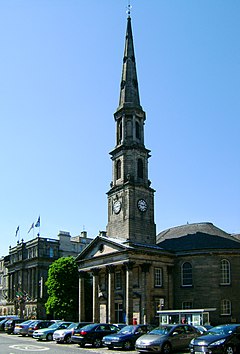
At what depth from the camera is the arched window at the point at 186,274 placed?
52812 millimetres

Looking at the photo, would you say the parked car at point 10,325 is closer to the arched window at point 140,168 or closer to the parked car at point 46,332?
the parked car at point 46,332

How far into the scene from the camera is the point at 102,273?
56438 millimetres

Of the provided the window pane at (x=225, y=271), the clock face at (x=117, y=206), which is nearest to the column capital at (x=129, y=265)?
the clock face at (x=117, y=206)

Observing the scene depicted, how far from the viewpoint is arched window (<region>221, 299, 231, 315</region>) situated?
50.3m

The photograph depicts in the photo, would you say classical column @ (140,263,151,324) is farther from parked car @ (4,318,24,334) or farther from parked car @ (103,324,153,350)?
parked car @ (103,324,153,350)

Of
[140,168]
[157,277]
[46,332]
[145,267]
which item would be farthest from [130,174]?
[46,332]

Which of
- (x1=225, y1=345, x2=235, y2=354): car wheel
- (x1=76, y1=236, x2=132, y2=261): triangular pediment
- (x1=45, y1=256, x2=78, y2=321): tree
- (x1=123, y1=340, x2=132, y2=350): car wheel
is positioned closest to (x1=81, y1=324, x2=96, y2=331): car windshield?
(x1=123, y1=340, x2=132, y2=350): car wheel

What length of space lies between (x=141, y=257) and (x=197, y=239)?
306 inches

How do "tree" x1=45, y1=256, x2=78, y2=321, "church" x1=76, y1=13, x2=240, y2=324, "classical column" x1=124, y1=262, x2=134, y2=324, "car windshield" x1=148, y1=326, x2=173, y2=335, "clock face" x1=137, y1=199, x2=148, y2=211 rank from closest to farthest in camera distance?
"car windshield" x1=148, y1=326, x2=173, y2=335 → "classical column" x1=124, y1=262, x2=134, y2=324 → "church" x1=76, y1=13, x2=240, y2=324 → "clock face" x1=137, y1=199, x2=148, y2=211 → "tree" x1=45, y1=256, x2=78, y2=321

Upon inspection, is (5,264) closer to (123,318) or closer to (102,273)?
(102,273)

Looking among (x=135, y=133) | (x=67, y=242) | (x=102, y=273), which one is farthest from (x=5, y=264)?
(x=135, y=133)

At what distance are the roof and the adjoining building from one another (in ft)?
82.9

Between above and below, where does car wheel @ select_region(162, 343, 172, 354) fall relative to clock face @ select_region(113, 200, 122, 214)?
below

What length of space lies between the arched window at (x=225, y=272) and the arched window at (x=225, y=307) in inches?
79.5
